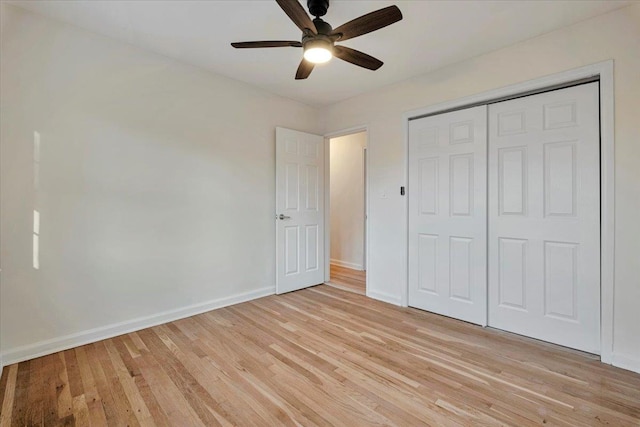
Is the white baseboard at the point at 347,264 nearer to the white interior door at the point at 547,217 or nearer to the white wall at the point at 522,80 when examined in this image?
the white wall at the point at 522,80

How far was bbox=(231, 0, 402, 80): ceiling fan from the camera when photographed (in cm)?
167

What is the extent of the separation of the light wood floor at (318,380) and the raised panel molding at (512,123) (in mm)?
1820

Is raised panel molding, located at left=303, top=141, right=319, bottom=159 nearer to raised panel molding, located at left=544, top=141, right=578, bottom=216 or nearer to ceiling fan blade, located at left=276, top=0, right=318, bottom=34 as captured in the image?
ceiling fan blade, located at left=276, top=0, right=318, bottom=34

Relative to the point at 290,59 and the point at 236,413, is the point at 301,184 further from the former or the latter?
the point at 236,413

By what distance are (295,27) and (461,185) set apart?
210 cm

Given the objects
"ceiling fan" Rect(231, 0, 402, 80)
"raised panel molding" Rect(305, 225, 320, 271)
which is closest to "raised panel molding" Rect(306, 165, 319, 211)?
"raised panel molding" Rect(305, 225, 320, 271)

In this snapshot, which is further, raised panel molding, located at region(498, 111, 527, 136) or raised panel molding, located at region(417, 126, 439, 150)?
raised panel molding, located at region(417, 126, 439, 150)

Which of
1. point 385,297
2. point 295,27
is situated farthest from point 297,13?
point 385,297

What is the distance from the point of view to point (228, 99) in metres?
3.29

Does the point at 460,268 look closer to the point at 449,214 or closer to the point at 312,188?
the point at 449,214

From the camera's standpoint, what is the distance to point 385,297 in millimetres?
3512

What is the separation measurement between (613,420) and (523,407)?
42cm

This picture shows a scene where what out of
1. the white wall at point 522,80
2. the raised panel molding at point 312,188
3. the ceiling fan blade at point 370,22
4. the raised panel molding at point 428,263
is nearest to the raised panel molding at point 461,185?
the raised panel molding at point 428,263

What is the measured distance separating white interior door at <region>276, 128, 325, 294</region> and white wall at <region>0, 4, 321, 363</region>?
0.38 m
